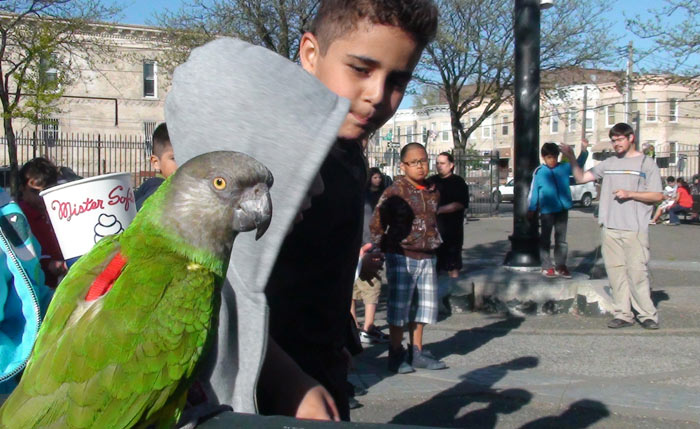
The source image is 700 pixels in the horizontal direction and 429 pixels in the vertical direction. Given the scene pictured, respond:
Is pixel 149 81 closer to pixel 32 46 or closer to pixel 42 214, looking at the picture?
pixel 32 46

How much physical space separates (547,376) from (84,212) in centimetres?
473

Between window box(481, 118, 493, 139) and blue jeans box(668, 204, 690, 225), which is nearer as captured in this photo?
blue jeans box(668, 204, 690, 225)

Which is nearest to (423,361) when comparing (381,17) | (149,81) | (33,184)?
(33,184)

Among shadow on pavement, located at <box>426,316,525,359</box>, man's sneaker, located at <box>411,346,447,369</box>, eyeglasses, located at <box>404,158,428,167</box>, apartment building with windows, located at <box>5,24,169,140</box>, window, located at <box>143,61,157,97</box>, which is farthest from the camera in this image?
window, located at <box>143,61,157,97</box>

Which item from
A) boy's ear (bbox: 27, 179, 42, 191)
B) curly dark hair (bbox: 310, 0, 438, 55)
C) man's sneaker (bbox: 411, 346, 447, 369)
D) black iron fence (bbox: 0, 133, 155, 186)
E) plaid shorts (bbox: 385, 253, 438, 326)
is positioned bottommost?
man's sneaker (bbox: 411, 346, 447, 369)

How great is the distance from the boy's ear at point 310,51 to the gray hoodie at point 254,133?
0.57m

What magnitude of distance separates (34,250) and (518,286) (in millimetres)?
6745

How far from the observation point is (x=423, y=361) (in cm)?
649

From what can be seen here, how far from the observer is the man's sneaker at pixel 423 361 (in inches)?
255

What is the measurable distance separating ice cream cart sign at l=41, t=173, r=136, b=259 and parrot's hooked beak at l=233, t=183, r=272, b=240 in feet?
6.14

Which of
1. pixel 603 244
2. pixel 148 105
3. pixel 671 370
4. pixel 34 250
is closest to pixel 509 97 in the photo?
pixel 148 105

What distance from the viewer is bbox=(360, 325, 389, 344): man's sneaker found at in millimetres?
7492

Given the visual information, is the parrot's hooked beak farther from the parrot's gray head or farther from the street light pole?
the street light pole

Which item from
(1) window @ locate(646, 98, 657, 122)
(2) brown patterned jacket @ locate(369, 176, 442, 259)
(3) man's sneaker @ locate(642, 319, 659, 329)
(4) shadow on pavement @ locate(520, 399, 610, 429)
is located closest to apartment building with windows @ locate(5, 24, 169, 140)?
(2) brown patterned jacket @ locate(369, 176, 442, 259)
